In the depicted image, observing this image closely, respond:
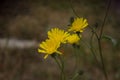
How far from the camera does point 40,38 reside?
593 centimetres

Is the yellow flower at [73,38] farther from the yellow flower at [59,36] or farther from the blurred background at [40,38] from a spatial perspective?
the blurred background at [40,38]

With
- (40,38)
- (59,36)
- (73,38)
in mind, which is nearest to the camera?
(59,36)

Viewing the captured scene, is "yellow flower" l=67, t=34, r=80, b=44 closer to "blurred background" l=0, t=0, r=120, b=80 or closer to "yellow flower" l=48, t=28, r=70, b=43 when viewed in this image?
"yellow flower" l=48, t=28, r=70, b=43

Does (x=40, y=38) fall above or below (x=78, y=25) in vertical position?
below

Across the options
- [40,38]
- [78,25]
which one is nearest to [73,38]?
[78,25]

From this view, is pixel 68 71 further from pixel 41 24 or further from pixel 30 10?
pixel 30 10

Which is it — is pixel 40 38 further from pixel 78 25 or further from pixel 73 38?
pixel 78 25

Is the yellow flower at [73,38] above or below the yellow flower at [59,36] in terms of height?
below

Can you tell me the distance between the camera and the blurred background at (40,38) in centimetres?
418

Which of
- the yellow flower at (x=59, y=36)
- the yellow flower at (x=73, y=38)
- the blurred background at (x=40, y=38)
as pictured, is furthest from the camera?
the blurred background at (x=40, y=38)

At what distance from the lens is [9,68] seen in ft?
13.7

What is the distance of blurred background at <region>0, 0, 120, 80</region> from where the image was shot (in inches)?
164

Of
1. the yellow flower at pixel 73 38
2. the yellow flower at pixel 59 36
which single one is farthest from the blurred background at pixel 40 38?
the yellow flower at pixel 59 36

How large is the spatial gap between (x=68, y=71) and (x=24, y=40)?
1.26m
